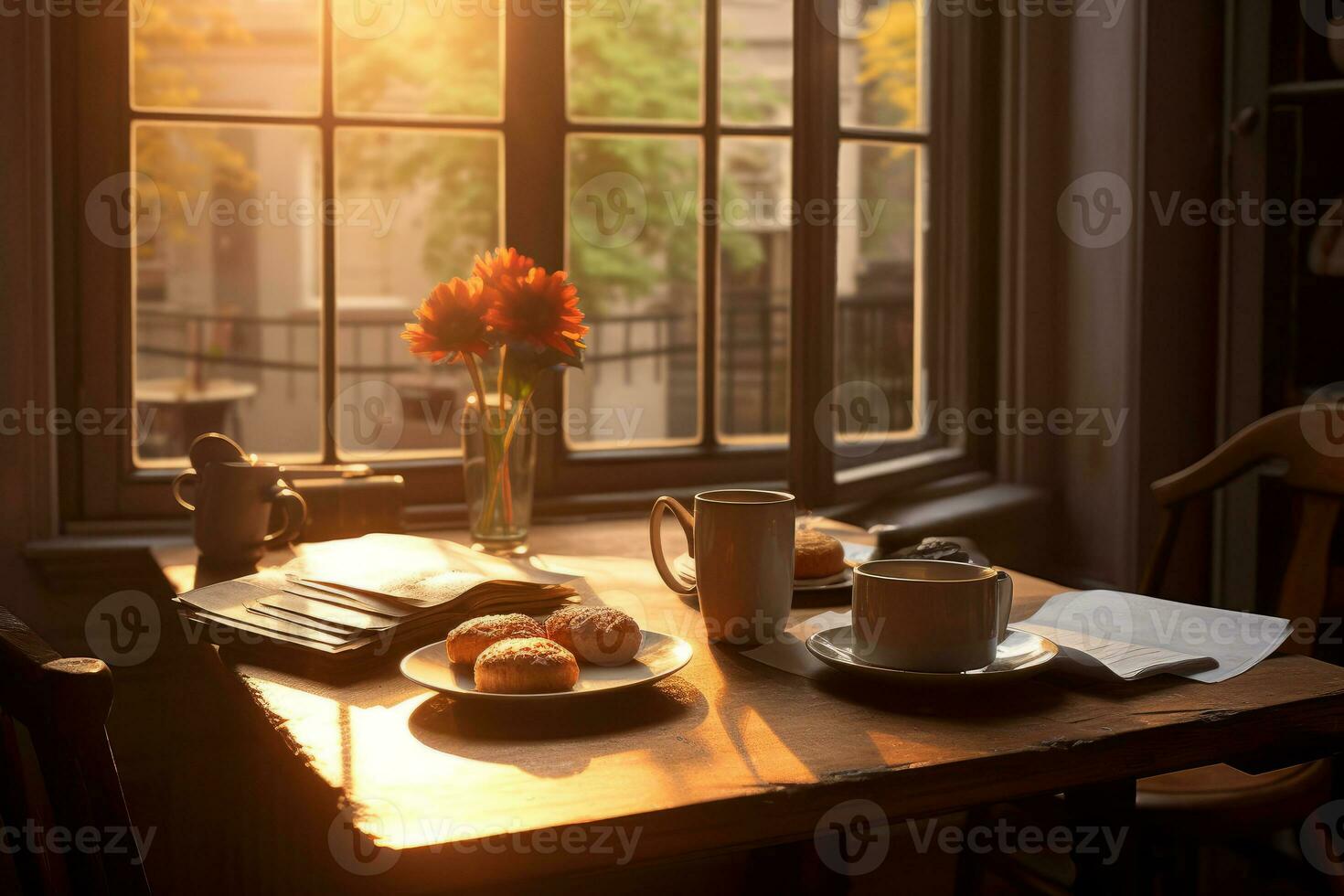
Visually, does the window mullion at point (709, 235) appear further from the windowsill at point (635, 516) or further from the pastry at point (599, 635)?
the pastry at point (599, 635)

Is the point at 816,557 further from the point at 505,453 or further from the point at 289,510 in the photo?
the point at 289,510

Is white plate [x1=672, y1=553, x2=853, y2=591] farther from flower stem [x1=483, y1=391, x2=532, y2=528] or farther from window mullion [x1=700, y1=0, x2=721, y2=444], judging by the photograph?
window mullion [x1=700, y1=0, x2=721, y2=444]

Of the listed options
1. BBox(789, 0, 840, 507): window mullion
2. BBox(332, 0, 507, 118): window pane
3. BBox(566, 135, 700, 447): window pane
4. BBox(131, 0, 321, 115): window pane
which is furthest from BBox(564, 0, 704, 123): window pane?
BBox(789, 0, 840, 507): window mullion

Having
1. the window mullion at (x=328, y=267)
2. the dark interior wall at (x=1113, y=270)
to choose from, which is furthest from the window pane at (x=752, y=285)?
the window mullion at (x=328, y=267)

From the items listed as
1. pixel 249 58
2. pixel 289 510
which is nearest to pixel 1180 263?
pixel 289 510

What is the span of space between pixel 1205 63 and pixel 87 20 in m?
2.01

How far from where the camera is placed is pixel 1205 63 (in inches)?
92.9

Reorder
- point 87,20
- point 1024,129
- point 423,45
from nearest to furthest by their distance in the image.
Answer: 1. point 87,20
2. point 1024,129
3. point 423,45

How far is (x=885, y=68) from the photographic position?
2.76 metres

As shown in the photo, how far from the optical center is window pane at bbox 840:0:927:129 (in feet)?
7.95

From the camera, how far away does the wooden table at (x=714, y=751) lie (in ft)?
2.32

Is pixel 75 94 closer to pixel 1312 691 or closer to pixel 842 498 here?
pixel 842 498

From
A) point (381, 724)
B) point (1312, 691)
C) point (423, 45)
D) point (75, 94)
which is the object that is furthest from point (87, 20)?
point (423, 45)

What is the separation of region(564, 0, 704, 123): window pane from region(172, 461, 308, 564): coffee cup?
334 inches
